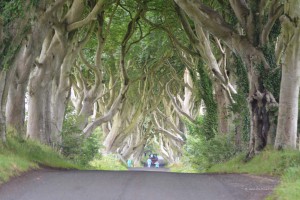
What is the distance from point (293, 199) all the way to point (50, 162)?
9712 millimetres

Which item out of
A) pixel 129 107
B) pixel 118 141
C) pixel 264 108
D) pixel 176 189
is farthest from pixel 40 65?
pixel 129 107

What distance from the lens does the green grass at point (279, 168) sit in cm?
810

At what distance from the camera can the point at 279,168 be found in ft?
40.7

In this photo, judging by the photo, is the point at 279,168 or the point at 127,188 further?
the point at 279,168

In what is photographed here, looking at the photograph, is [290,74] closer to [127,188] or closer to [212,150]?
[127,188]

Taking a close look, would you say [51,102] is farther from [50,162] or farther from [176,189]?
[176,189]

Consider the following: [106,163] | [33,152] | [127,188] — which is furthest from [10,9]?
[106,163]

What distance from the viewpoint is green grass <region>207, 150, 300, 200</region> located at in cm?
810

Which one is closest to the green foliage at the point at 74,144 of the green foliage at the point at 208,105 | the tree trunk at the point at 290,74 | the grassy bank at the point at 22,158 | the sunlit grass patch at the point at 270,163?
the grassy bank at the point at 22,158

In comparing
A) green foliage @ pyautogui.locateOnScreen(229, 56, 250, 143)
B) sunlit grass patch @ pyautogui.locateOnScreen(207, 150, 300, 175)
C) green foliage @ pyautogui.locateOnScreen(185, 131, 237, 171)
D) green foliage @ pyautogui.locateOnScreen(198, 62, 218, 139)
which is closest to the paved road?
sunlit grass patch @ pyautogui.locateOnScreen(207, 150, 300, 175)

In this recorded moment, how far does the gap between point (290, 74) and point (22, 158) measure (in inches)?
302

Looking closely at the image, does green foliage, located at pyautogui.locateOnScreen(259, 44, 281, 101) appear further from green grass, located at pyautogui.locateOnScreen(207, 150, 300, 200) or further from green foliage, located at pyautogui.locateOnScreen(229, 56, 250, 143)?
green grass, located at pyautogui.locateOnScreen(207, 150, 300, 200)

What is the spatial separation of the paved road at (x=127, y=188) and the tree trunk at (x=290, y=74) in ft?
8.75

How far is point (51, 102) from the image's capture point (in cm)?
1917
